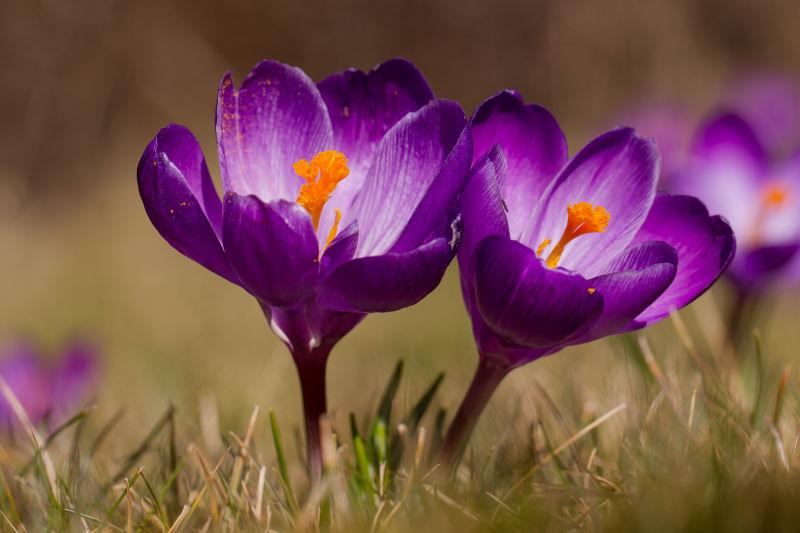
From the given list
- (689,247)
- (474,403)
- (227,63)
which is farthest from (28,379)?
(227,63)

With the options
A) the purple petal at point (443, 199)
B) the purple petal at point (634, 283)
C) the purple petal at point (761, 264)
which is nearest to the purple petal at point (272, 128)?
the purple petal at point (443, 199)

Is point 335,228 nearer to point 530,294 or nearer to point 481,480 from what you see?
point 530,294

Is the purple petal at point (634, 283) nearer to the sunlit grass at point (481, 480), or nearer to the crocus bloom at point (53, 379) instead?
the sunlit grass at point (481, 480)

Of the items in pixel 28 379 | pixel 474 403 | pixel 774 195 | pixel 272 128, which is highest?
pixel 272 128

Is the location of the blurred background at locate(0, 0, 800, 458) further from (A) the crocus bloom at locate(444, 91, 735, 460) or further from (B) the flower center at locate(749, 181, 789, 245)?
(A) the crocus bloom at locate(444, 91, 735, 460)

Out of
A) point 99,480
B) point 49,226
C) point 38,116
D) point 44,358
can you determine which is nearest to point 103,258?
point 49,226
